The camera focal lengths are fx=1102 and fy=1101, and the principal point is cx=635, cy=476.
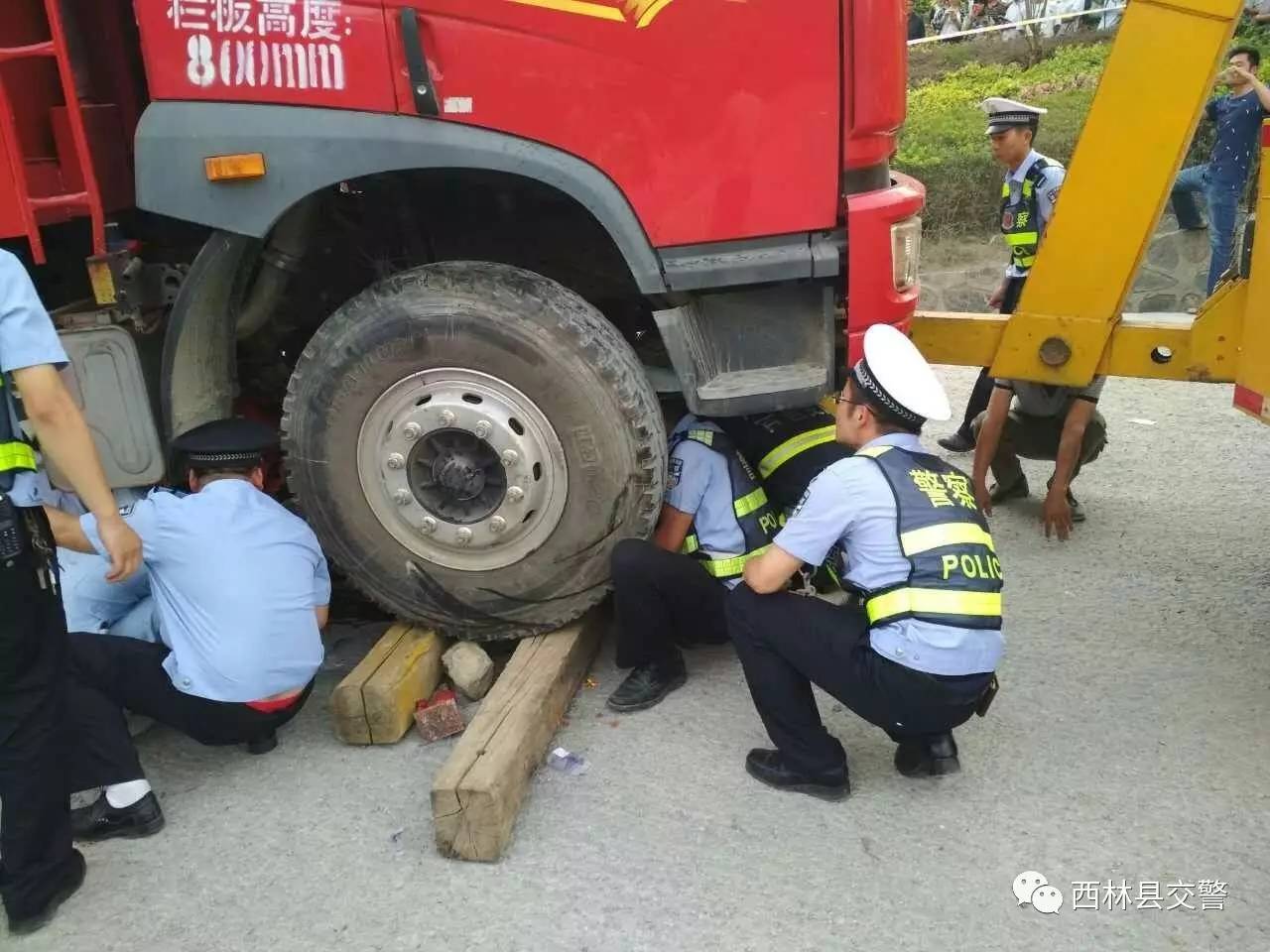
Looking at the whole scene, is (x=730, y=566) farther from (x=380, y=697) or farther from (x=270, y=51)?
(x=270, y=51)

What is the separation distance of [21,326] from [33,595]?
577 millimetres

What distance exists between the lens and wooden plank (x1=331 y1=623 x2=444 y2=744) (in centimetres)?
303

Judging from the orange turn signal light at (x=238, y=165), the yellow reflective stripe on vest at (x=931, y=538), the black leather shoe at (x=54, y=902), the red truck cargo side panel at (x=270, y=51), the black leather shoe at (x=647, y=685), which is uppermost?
the red truck cargo side panel at (x=270, y=51)

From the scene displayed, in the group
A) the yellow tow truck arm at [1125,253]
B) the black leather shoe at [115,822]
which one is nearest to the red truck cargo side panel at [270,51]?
the black leather shoe at [115,822]

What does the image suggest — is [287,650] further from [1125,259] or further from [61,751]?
[1125,259]

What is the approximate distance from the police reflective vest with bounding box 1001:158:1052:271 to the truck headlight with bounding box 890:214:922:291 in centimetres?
206

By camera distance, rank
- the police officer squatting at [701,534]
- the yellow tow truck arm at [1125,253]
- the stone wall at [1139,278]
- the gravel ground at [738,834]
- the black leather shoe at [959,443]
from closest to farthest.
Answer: the gravel ground at [738,834] < the police officer squatting at [701,534] < the yellow tow truck arm at [1125,253] < the black leather shoe at [959,443] < the stone wall at [1139,278]

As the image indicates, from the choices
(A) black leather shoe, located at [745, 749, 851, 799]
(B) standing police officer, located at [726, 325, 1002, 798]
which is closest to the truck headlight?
(B) standing police officer, located at [726, 325, 1002, 798]

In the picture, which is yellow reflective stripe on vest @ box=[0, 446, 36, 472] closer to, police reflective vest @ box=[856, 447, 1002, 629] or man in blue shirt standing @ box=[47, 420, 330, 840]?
man in blue shirt standing @ box=[47, 420, 330, 840]

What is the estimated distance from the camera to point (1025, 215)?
516cm

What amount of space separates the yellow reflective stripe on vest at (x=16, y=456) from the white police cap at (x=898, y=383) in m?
1.93

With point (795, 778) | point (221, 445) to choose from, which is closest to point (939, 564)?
point (795, 778)

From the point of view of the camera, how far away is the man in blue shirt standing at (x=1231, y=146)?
700cm

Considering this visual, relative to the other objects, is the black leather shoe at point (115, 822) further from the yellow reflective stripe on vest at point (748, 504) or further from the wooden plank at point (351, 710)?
the yellow reflective stripe on vest at point (748, 504)
